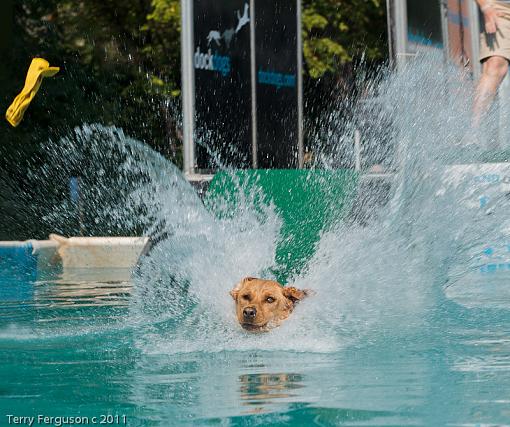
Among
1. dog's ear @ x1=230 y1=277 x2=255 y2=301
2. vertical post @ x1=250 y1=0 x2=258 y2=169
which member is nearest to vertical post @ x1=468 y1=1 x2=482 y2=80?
vertical post @ x1=250 y1=0 x2=258 y2=169

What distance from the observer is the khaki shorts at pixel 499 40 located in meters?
10.5

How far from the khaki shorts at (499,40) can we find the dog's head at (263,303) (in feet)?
16.1

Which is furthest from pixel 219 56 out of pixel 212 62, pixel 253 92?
pixel 253 92

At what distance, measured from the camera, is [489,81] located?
34.5 feet

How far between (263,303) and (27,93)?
108 inches

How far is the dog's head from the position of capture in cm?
638

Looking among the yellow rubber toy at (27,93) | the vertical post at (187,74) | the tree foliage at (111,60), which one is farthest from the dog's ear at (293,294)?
the tree foliage at (111,60)

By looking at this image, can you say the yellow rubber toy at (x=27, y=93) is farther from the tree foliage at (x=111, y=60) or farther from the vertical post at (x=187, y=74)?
the tree foliage at (x=111, y=60)

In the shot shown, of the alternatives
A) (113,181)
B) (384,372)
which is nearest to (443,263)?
(384,372)

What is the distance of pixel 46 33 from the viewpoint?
61.5ft

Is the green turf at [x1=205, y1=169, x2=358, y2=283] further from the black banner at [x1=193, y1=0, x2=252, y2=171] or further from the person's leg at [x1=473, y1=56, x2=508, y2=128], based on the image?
the person's leg at [x1=473, y1=56, x2=508, y2=128]

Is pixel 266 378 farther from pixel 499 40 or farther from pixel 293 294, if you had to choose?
pixel 499 40

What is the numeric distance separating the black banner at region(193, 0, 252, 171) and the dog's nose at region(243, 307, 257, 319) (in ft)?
14.3

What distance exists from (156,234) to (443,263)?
7.72 feet
